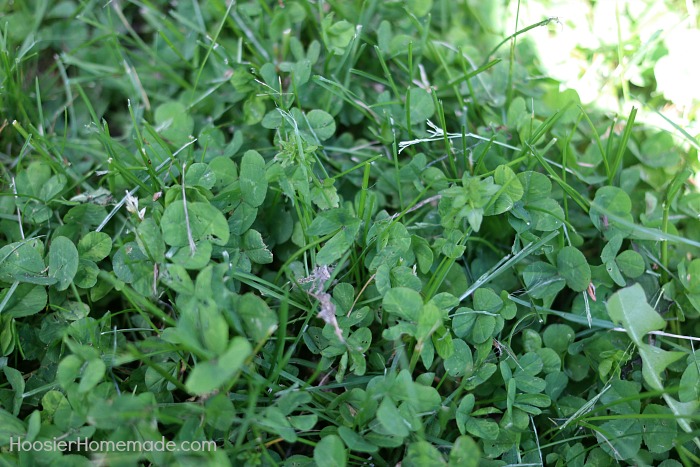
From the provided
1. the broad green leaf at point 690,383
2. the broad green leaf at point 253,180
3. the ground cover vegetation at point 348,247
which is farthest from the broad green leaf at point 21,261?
the broad green leaf at point 690,383

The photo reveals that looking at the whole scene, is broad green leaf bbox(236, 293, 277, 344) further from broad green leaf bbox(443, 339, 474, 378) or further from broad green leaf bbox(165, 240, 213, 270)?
broad green leaf bbox(443, 339, 474, 378)

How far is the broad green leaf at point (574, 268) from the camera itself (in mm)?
1508

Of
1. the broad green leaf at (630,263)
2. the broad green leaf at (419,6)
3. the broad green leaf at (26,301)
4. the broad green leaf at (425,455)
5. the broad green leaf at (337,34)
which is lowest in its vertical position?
the broad green leaf at (425,455)

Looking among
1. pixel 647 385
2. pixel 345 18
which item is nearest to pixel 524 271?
pixel 647 385

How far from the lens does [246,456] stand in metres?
1.25

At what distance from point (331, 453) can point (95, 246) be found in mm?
857

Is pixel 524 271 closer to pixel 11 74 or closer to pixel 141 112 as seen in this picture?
pixel 141 112

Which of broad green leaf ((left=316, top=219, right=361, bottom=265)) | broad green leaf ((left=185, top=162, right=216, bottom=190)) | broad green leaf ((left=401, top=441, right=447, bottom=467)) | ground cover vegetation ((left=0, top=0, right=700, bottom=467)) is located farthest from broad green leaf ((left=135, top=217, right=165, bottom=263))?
broad green leaf ((left=401, top=441, right=447, bottom=467))

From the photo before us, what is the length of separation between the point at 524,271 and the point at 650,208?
52 cm

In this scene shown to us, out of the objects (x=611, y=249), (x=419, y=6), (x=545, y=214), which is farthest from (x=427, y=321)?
(x=419, y=6)

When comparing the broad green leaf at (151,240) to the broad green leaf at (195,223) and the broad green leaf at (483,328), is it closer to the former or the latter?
the broad green leaf at (195,223)

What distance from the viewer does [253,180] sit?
1.51 meters

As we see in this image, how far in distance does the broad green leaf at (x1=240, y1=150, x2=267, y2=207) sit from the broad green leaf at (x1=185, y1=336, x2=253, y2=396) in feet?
1.58

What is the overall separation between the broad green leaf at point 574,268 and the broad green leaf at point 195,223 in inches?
36.0
